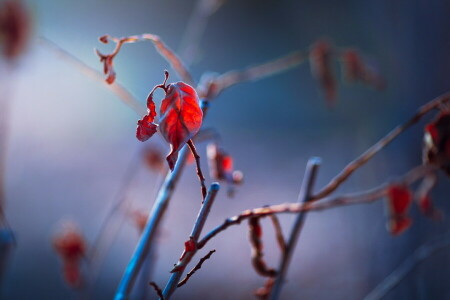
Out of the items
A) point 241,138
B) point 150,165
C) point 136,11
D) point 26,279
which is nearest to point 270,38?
point 136,11

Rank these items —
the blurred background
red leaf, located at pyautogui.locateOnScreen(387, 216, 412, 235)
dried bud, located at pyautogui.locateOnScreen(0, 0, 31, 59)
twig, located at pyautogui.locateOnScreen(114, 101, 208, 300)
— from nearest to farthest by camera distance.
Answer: twig, located at pyautogui.locateOnScreen(114, 101, 208, 300) < red leaf, located at pyautogui.locateOnScreen(387, 216, 412, 235) < dried bud, located at pyautogui.locateOnScreen(0, 0, 31, 59) < the blurred background

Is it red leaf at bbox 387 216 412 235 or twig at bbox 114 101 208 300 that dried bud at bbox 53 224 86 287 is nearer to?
twig at bbox 114 101 208 300

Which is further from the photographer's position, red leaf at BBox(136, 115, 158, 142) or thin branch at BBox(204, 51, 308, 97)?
thin branch at BBox(204, 51, 308, 97)

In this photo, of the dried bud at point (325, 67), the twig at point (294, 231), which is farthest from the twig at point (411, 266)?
the dried bud at point (325, 67)

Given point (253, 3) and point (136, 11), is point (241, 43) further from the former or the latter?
point (136, 11)

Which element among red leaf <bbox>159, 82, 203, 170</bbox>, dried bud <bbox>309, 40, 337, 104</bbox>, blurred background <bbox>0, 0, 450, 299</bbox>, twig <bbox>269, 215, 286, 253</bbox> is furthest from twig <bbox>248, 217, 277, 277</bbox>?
blurred background <bbox>0, 0, 450, 299</bbox>

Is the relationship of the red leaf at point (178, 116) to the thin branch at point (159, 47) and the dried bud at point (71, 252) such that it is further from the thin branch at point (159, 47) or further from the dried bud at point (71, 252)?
the dried bud at point (71, 252)
